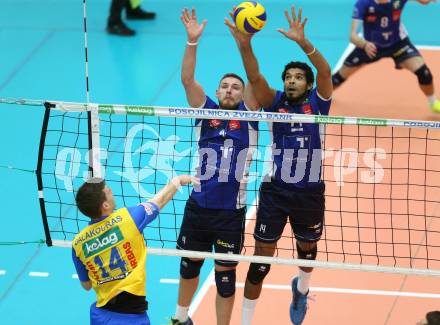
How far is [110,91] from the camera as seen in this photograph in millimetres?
12289

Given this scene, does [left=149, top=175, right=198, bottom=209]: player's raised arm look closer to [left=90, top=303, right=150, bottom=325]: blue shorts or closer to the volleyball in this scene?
[left=90, top=303, right=150, bottom=325]: blue shorts

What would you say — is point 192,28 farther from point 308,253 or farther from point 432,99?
point 432,99

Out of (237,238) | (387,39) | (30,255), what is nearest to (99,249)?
(237,238)

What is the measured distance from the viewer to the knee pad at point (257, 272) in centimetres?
730

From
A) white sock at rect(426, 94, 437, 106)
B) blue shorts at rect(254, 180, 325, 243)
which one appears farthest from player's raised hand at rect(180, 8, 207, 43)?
white sock at rect(426, 94, 437, 106)

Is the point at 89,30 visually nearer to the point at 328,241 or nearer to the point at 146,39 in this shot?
the point at 146,39

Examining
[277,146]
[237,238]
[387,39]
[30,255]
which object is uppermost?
[387,39]

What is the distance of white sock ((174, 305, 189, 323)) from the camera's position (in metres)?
7.44

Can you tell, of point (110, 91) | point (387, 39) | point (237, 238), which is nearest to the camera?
point (237, 238)

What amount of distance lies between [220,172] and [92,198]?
1.41 metres

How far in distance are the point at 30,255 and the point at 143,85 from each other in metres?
4.20

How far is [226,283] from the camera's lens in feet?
23.6

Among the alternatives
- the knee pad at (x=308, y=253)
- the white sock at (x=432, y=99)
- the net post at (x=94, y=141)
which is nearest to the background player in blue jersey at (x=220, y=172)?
the knee pad at (x=308, y=253)

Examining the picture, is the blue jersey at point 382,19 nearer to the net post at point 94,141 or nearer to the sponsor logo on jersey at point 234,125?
the sponsor logo on jersey at point 234,125
